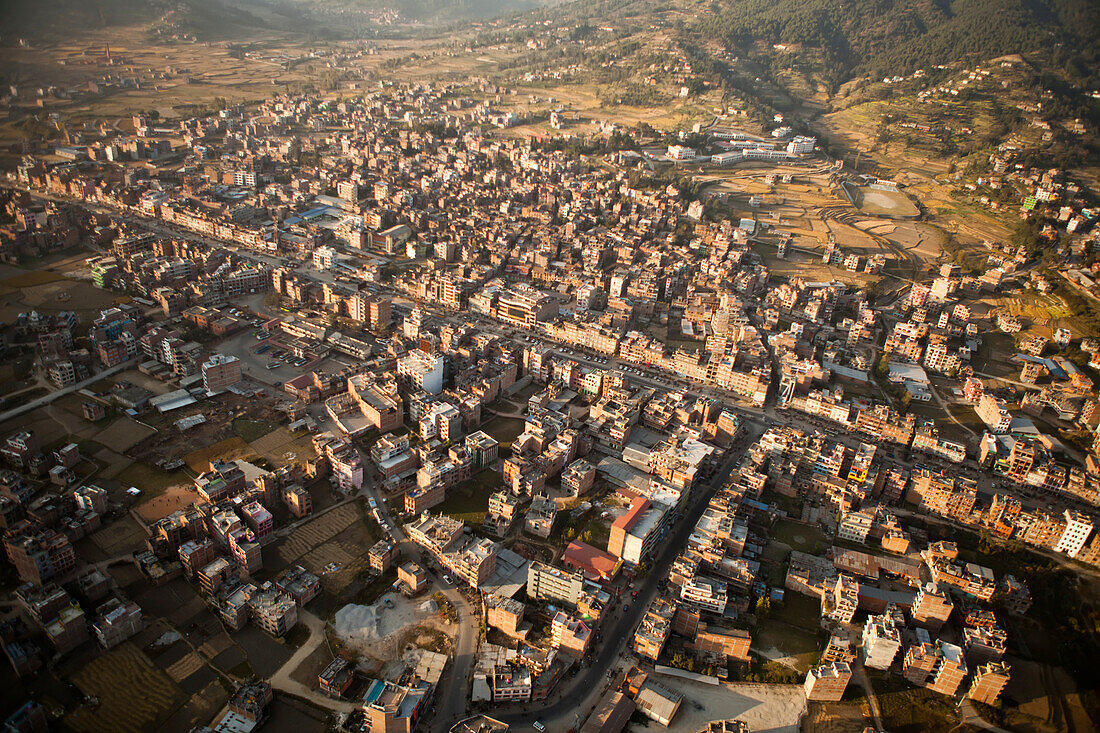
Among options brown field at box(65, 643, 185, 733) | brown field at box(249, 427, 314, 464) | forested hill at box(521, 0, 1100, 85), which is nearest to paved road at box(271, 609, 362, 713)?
brown field at box(65, 643, 185, 733)

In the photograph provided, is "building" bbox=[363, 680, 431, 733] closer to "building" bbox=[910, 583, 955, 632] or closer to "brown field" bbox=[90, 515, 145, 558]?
"brown field" bbox=[90, 515, 145, 558]

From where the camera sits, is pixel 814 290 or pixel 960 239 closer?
pixel 814 290

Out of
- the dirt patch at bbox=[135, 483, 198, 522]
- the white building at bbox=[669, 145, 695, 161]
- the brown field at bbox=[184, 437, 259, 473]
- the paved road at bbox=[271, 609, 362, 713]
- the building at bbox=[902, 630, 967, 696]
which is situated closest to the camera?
the paved road at bbox=[271, 609, 362, 713]

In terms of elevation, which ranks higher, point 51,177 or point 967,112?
point 967,112

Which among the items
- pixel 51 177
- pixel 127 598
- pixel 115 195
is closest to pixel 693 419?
pixel 127 598

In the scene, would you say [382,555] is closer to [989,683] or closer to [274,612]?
[274,612]

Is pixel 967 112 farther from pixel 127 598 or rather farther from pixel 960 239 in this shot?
pixel 127 598

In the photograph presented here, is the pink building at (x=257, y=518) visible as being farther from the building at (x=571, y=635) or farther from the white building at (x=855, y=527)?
the white building at (x=855, y=527)
